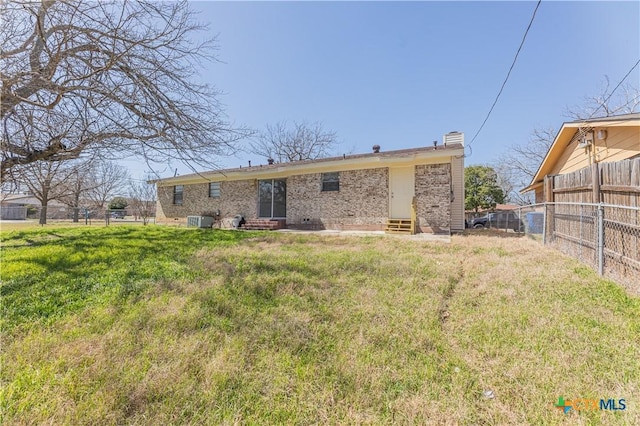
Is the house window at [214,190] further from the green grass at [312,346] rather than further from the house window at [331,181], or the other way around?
the green grass at [312,346]

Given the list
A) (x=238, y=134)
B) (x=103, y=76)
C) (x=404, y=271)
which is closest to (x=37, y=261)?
(x=103, y=76)

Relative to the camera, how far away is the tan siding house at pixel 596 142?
6855mm

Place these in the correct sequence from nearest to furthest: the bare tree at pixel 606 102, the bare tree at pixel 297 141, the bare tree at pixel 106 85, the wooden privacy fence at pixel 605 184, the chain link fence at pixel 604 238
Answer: the chain link fence at pixel 604 238
the wooden privacy fence at pixel 605 184
the bare tree at pixel 106 85
the bare tree at pixel 606 102
the bare tree at pixel 297 141

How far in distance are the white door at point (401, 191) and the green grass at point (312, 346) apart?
5.98 metres

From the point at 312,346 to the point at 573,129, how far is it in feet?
38.8

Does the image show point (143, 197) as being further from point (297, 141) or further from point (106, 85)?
point (106, 85)

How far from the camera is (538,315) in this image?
2.75 meters

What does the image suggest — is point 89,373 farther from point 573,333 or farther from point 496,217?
point 496,217

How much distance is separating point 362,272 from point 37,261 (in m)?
5.70

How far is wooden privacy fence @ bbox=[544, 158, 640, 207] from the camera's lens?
3.75 meters

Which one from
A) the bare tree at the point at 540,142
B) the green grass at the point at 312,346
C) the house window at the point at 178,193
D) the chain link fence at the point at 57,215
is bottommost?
the green grass at the point at 312,346

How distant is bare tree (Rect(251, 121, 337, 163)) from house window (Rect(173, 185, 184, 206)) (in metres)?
11.6

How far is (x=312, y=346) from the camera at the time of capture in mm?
2258

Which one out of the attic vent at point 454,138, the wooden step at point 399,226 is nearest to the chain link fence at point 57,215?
the wooden step at point 399,226
